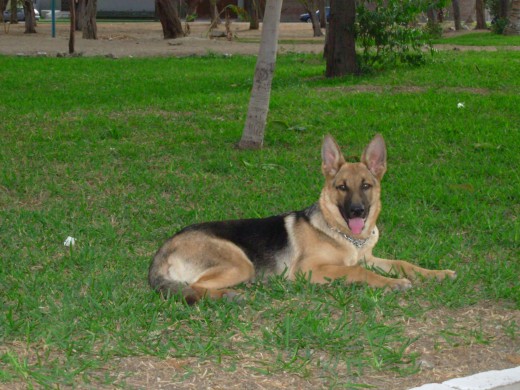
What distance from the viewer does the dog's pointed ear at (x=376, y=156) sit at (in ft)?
21.9

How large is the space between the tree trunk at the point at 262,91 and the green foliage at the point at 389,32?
5.10 metres

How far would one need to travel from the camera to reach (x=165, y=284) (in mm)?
6020

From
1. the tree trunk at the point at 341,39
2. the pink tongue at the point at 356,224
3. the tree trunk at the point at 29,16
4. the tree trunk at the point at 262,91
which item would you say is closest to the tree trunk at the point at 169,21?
the tree trunk at the point at 29,16

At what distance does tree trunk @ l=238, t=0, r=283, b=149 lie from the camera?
10828mm

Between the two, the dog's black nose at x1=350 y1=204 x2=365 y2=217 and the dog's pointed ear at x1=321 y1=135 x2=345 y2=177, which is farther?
the dog's pointed ear at x1=321 y1=135 x2=345 y2=177

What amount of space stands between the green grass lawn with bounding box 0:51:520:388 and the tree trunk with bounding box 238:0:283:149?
222 millimetres

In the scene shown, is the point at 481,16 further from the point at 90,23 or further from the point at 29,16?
the point at 29,16

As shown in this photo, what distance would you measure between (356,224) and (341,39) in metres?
9.67

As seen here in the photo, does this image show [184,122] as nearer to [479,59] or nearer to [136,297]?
[136,297]

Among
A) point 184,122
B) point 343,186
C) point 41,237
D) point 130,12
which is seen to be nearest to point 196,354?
point 343,186

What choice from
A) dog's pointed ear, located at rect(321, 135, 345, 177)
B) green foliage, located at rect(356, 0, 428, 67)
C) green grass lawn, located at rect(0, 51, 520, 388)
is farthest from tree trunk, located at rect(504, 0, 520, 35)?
dog's pointed ear, located at rect(321, 135, 345, 177)

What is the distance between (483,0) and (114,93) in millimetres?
29154

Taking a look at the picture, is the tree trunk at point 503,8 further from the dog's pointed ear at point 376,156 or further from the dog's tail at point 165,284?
the dog's tail at point 165,284

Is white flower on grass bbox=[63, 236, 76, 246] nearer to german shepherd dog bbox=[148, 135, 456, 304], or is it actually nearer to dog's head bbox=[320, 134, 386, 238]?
german shepherd dog bbox=[148, 135, 456, 304]
